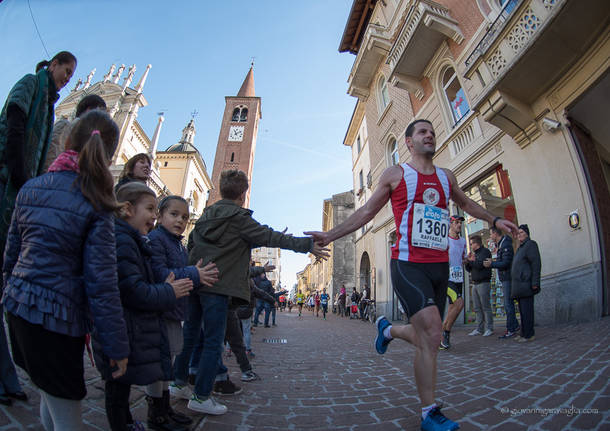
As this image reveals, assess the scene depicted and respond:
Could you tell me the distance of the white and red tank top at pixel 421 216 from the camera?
83.5 inches

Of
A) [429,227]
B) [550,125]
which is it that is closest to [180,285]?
[429,227]

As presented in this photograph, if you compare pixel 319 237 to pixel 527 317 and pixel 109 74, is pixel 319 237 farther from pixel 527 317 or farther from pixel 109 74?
pixel 109 74

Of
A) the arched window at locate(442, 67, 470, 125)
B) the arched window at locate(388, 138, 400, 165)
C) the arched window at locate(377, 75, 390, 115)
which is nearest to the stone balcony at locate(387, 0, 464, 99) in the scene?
the arched window at locate(442, 67, 470, 125)

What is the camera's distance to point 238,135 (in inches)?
1890

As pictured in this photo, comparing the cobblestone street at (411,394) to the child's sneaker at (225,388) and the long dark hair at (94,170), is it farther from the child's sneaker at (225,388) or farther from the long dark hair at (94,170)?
the long dark hair at (94,170)

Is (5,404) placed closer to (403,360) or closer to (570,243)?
(403,360)

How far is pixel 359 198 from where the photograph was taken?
2086 centimetres

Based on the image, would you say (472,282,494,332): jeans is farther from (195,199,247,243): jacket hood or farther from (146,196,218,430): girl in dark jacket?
(146,196,218,430): girl in dark jacket

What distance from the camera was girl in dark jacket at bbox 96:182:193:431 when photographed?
4.92 ft

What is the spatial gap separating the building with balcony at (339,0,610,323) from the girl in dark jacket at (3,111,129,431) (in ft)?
23.8

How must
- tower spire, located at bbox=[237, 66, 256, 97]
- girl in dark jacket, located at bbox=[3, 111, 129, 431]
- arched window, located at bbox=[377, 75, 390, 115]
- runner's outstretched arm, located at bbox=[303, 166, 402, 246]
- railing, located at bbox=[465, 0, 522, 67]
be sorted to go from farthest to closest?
1. tower spire, located at bbox=[237, 66, 256, 97]
2. arched window, located at bbox=[377, 75, 390, 115]
3. railing, located at bbox=[465, 0, 522, 67]
4. runner's outstretched arm, located at bbox=[303, 166, 402, 246]
5. girl in dark jacket, located at bbox=[3, 111, 129, 431]

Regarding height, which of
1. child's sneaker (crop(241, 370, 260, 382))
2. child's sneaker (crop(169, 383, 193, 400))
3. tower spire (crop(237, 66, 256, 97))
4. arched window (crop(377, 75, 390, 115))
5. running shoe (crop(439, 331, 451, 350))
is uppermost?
tower spire (crop(237, 66, 256, 97))

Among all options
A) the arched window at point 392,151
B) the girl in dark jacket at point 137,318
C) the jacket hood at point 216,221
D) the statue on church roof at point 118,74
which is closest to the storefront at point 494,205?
the arched window at point 392,151

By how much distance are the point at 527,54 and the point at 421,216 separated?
6102 mm
